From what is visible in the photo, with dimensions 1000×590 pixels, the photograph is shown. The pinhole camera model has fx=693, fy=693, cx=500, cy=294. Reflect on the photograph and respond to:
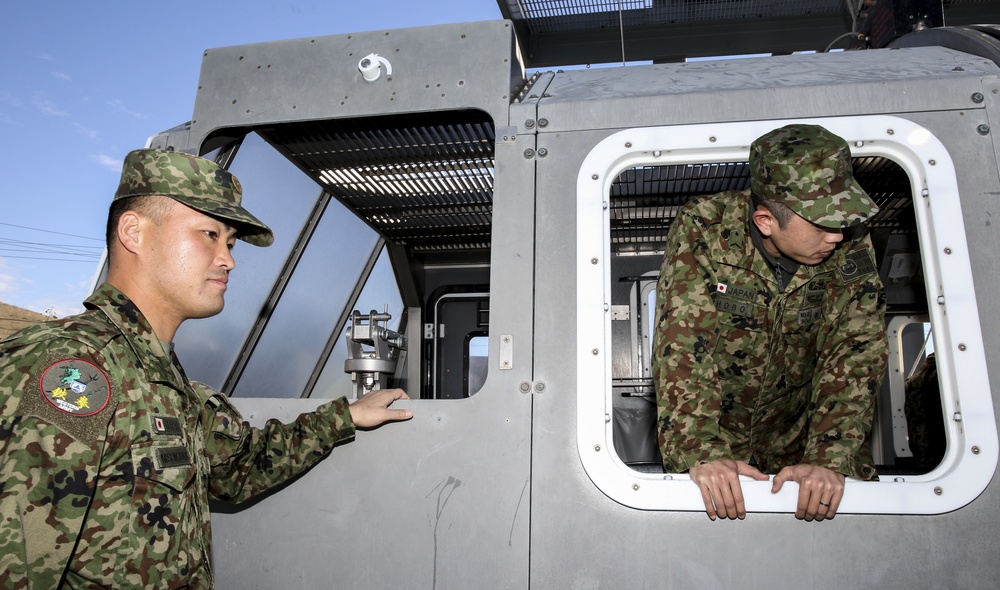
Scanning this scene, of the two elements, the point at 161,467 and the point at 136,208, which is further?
the point at 136,208

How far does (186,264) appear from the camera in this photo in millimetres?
1741

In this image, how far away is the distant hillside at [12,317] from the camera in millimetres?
8219

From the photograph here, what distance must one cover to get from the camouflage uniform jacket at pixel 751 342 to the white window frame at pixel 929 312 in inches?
5.4

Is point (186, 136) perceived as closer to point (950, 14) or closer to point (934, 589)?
point (934, 589)

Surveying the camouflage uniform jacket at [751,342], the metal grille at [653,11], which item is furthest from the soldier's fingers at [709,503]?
the metal grille at [653,11]

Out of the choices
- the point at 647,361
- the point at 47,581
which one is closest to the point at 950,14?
the point at 647,361

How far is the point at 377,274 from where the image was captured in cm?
468

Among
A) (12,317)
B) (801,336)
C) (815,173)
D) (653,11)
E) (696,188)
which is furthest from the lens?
(12,317)

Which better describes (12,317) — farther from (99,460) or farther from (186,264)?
(99,460)

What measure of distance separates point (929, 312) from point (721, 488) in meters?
0.80

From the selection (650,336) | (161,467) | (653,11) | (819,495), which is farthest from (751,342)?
(653,11)

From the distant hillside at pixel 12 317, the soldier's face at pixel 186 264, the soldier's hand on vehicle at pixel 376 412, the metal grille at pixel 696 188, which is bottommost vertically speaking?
the soldier's hand on vehicle at pixel 376 412

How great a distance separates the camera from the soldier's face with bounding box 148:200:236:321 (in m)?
1.73

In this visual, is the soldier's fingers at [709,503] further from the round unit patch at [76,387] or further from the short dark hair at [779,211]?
the round unit patch at [76,387]
